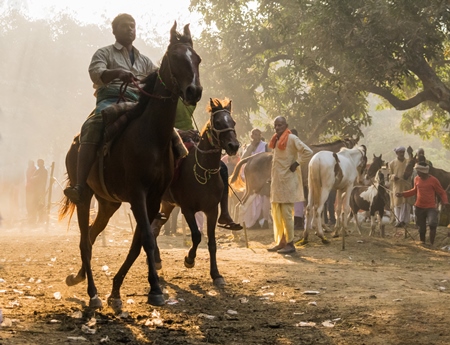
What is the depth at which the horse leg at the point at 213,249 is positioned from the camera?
30.5ft

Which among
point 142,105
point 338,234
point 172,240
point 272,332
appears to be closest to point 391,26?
point 338,234

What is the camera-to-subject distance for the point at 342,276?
1018cm

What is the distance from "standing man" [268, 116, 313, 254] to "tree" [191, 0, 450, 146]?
6568mm

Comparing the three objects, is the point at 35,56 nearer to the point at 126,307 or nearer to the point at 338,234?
the point at 338,234

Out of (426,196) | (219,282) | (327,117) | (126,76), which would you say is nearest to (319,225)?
(426,196)

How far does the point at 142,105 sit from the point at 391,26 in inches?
531

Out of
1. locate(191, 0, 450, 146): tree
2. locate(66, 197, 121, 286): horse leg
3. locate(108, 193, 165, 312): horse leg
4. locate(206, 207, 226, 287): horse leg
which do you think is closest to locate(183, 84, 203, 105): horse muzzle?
locate(108, 193, 165, 312): horse leg

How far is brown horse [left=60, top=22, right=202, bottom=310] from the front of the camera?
279 inches

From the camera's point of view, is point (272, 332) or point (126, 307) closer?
point (272, 332)

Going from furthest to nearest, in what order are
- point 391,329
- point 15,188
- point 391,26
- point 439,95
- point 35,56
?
point 35,56 < point 15,188 < point 439,95 < point 391,26 < point 391,329

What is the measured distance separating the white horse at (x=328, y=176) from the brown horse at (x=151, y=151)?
29.3 feet

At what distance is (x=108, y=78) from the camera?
772 centimetres

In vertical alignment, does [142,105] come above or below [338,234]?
above

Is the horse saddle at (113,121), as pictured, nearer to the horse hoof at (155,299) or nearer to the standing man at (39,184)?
the horse hoof at (155,299)
